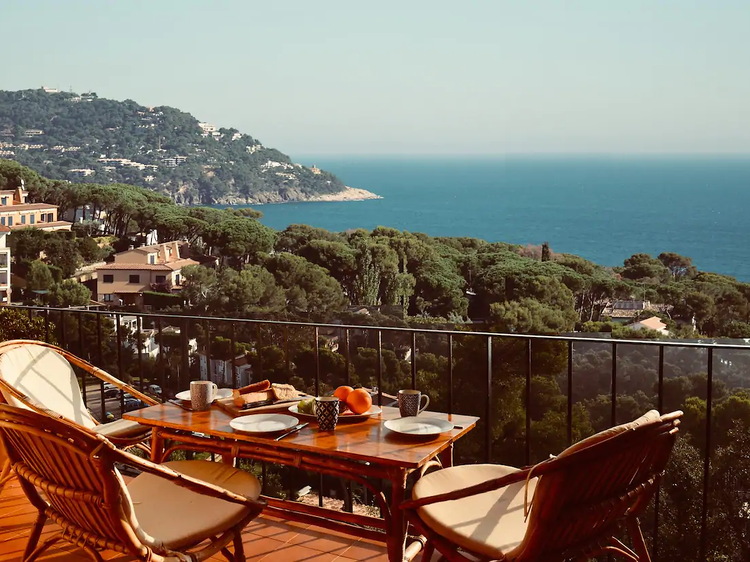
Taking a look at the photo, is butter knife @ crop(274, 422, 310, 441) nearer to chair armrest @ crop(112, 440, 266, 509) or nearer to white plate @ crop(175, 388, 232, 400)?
chair armrest @ crop(112, 440, 266, 509)

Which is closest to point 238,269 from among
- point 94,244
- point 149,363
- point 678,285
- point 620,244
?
point 94,244

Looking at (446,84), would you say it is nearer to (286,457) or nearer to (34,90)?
(34,90)

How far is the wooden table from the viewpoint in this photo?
2059mm

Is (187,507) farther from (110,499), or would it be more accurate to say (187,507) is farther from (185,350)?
(185,350)

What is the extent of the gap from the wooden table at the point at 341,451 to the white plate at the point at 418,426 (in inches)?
0.8

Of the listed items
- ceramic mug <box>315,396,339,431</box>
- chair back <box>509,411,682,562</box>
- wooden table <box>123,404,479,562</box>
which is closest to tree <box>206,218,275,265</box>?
wooden table <box>123,404,479,562</box>

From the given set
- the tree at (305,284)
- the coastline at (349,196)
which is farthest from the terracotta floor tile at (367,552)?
the coastline at (349,196)

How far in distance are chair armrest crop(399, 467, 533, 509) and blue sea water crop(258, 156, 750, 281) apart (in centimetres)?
5012

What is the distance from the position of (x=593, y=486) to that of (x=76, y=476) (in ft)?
4.23

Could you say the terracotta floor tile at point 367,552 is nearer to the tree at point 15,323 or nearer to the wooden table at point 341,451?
the wooden table at point 341,451

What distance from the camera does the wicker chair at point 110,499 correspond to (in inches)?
70.3

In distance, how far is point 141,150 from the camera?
216ft

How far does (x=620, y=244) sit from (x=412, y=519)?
→ 65.0 meters

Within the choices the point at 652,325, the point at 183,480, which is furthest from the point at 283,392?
the point at 652,325
